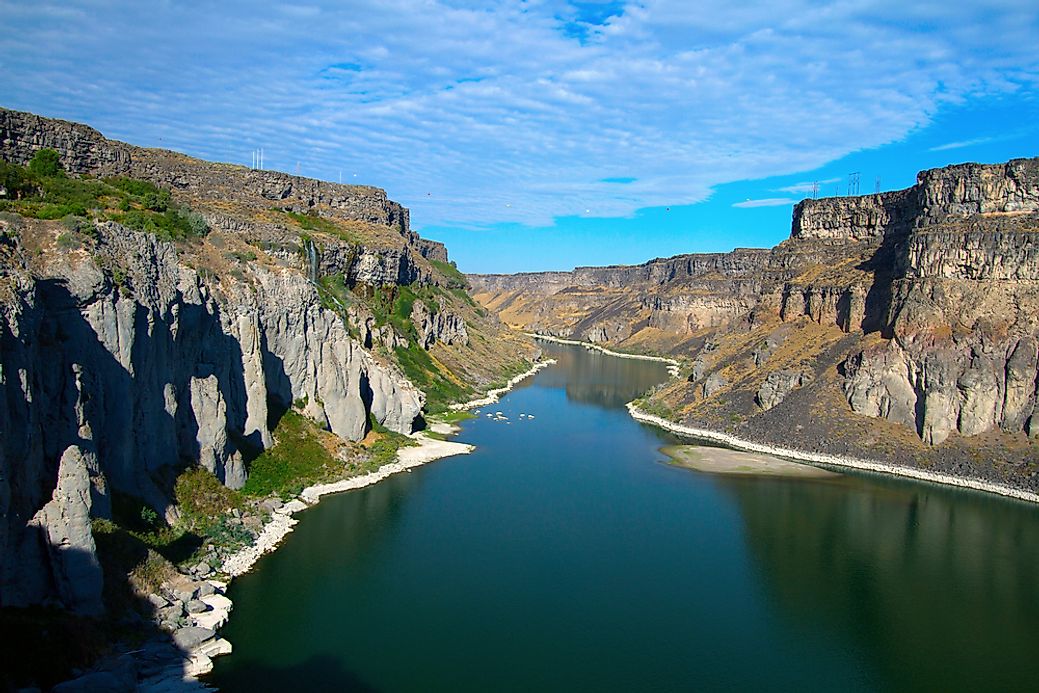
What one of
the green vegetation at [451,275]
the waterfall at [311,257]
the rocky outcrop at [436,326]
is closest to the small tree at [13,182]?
the waterfall at [311,257]

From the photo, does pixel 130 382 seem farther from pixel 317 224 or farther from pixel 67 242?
pixel 317 224

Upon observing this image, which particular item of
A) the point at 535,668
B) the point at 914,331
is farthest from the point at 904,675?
the point at 914,331

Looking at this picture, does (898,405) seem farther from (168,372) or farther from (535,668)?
(168,372)

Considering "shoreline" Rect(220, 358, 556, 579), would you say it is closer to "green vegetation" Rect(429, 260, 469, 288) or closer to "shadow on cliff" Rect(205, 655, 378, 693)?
"shadow on cliff" Rect(205, 655, 378, 693)

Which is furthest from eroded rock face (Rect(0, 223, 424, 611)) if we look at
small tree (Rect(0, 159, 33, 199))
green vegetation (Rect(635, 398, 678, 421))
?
green vegetation (Rect(635, 398, 678, 421))

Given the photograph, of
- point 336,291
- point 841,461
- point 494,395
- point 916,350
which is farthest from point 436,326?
point 916,350
